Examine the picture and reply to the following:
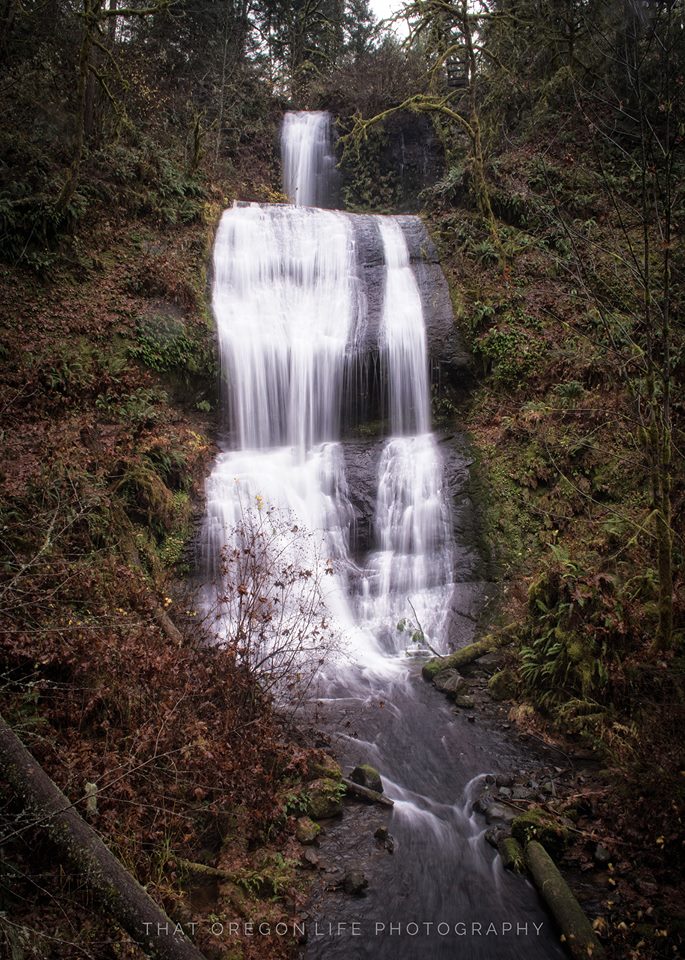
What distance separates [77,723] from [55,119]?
13278mm

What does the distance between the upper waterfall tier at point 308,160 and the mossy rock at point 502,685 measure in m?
18.0

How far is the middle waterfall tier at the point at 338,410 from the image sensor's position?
945cm

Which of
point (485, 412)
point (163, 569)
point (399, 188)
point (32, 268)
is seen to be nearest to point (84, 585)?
point (163, 569)

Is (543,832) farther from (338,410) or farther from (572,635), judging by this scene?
(338,410)

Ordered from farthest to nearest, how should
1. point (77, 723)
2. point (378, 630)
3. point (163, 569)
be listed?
point (378, 630)
point (163, 569)
point (77, 723)

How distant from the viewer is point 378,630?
878 cm

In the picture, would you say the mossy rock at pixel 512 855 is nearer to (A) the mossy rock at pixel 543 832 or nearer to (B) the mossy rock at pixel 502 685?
(A) the mossy rock at pixel 543 832

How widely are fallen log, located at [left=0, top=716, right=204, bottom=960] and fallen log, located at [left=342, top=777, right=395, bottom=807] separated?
276cm

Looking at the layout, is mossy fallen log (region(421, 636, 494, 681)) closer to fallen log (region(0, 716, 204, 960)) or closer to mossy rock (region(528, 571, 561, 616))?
mossy rock (region(528, 571, 561, 616))

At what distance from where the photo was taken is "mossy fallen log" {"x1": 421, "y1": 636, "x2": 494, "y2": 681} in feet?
24.8

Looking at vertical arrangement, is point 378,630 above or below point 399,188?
below

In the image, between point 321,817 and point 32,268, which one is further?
point 32,268

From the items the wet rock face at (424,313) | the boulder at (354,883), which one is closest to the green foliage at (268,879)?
the boulder at (354,883)

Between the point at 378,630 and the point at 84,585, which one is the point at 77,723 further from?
the point at 378,630
